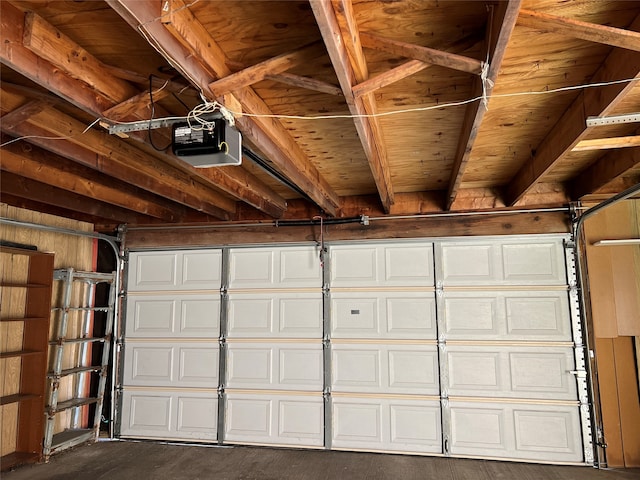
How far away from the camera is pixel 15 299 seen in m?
4.43

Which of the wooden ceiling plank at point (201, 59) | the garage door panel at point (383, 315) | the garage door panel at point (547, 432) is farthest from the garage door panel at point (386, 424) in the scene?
the wooden ceiling plank at point (201, 59)

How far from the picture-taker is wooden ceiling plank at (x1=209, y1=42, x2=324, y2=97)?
195cm

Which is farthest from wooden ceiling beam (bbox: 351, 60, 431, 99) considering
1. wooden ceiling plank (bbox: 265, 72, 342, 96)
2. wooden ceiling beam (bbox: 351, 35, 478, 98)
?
wooden ceiling plank (bbox: 265, 72, 342, 96)

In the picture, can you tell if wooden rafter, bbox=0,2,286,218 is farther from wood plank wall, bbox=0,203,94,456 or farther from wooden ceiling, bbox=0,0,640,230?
wood plank wall, bbox=0,203,94,456

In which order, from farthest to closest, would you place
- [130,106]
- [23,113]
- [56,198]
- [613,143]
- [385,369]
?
[385,369] < [56,198] < [613,143] < [23,113] < [130,106]

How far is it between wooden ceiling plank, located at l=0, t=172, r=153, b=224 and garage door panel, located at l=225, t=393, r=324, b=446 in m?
2.32

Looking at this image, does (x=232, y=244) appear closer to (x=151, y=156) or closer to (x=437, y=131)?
(x=151, y=156)

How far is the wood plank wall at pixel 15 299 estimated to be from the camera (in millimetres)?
4258

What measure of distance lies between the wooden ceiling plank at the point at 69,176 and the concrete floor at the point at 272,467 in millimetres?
2454

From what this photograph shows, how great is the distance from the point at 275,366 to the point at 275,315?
0.54 meters

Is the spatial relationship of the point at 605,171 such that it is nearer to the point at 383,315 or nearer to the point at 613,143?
the point at 613,143

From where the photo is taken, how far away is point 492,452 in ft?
14.0

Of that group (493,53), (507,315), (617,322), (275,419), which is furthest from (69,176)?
(617,322)

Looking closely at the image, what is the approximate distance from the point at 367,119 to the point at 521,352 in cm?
300
